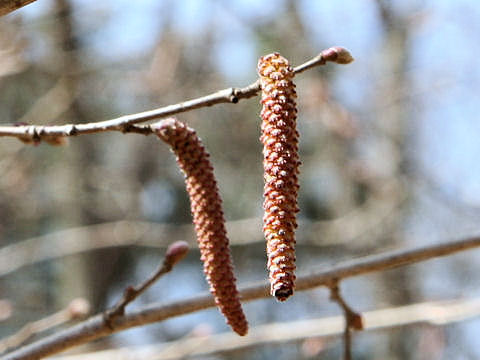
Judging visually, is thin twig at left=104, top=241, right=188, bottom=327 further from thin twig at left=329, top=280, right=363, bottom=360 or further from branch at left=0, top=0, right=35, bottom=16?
branch at left=0, top=0, right=35, bottom=16

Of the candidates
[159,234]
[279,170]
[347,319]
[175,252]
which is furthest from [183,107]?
[159,234]

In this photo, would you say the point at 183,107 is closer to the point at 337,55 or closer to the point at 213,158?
the point at 337,55

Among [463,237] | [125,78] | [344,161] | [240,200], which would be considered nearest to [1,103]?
[125,78]

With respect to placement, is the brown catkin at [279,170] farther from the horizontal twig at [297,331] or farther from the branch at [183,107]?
the horizontal twig at [297,331]

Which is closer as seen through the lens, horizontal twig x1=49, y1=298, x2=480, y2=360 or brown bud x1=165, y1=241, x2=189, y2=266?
brown bud x1=165, y1=241, x2=189, y2=266

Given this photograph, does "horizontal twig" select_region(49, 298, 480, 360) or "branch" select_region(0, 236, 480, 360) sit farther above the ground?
"horizontal twig" select_region(49, 298, 480, 360)

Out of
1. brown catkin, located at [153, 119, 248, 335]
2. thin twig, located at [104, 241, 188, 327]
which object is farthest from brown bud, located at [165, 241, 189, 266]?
brown catkin, located at [153, 119, 248, 335]

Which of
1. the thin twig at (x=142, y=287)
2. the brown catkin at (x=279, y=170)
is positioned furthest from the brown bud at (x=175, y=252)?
the brown catkin at (x=279, y=170)
